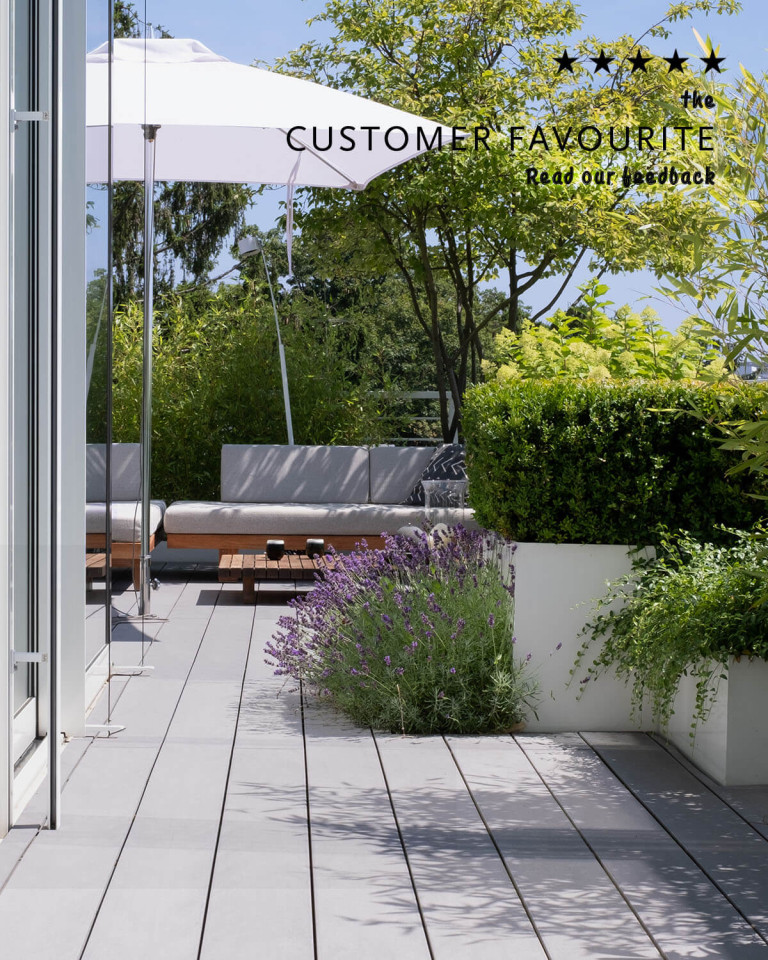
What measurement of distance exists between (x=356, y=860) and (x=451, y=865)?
23 cm

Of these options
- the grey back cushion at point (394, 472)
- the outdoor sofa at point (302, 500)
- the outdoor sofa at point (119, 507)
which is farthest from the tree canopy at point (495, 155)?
the outdoor sofa at point (119, 507)

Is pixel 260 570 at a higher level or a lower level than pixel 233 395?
lower

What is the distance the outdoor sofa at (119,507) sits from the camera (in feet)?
13.0

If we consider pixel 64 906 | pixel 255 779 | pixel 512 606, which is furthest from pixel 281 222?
pixel 64 906

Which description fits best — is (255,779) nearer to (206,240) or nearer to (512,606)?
(512,606)

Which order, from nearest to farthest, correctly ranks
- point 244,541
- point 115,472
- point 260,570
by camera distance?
point 260,570, point 115,472, point 244,541

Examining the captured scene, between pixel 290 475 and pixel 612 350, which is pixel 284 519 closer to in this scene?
pixel 290 475

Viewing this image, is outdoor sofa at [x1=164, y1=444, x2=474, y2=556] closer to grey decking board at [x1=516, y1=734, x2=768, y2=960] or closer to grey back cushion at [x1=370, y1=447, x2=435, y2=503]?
grey back cushion at [x1=370, y1=447, x2=435, y2=503]

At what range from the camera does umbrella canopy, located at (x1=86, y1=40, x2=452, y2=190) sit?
18.1ft

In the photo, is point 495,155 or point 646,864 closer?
point 646,864

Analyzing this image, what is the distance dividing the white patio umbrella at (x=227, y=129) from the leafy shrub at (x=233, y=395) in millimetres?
2204

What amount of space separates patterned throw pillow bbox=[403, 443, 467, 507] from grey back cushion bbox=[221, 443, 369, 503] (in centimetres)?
38

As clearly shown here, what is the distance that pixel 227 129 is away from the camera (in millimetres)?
7043

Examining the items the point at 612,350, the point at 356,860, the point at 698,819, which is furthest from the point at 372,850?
the point at 612,350
